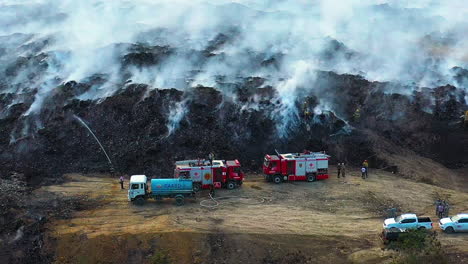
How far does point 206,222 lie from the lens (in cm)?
2886

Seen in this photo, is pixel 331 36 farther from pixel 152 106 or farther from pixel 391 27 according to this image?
pixel 152 106

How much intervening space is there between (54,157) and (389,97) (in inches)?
1108

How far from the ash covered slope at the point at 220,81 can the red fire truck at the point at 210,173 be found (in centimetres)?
342

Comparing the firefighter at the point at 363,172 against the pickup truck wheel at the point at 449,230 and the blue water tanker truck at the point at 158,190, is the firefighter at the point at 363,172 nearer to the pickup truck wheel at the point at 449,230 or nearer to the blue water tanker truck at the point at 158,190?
the pickup truck wheel at the point at 449,230

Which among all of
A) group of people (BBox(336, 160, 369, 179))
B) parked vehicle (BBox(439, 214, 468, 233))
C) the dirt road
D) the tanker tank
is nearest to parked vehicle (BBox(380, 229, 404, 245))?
the dirt road

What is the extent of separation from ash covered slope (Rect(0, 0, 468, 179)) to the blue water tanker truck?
16.0 feet

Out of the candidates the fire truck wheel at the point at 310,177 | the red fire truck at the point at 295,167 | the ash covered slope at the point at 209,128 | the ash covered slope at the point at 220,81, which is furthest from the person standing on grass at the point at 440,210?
the ash covered slope at the point at 220,81

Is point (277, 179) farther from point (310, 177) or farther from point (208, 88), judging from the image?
point (208, 88)

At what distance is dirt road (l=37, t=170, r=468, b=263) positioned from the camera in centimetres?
2616

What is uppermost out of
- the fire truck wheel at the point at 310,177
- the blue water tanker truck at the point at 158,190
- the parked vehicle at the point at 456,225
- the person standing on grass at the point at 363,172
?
the person standing on grass at the point at 363,172

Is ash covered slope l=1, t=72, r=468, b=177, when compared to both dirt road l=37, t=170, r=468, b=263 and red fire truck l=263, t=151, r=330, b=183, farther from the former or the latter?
dirt road l=37, t=170, r=468, b=263

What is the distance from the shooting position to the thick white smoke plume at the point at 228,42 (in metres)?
47.0

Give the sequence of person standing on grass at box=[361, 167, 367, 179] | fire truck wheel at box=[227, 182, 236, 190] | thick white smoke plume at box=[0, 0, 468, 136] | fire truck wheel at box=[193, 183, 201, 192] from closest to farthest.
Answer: fire truck wheel at box=[193, 183, 201, 192] → fire truck wheel at box=[227, 182, 236, 190] → person standing on grass at box=[361, 167, 367, 179] → thick white smoke plume at box=[0, 0, 468, 136]

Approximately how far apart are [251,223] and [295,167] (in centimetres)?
815
